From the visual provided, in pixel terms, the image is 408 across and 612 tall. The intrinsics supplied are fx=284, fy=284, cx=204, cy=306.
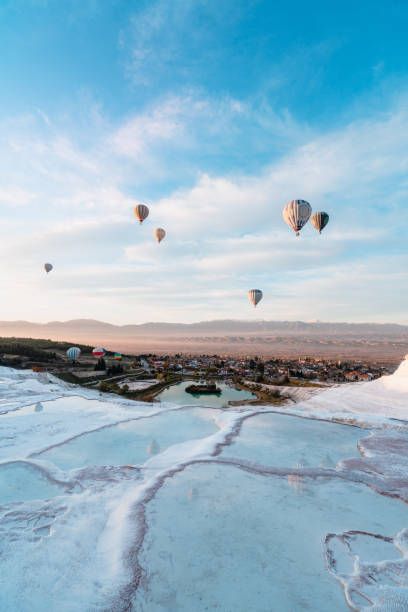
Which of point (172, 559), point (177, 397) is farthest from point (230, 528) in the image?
point (177, 397)

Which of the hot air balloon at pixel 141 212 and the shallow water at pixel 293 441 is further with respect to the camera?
the hot air balloon at pixel 141 212

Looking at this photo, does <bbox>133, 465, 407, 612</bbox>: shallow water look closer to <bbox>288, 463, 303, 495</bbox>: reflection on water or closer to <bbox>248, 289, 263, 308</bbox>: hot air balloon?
<bbox>288, 463, 303, 495</bbox>: reflection on water

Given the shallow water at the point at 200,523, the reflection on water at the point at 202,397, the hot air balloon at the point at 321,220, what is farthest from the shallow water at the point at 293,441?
the reflection on water at the point at 202,397

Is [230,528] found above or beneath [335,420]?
above

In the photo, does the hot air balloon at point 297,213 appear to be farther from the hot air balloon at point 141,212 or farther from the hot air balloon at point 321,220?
the hot air balloon at point 141,212

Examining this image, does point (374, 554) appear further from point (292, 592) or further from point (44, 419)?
point (44, 419)

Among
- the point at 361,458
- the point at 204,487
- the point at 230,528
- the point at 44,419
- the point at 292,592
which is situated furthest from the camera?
the point at 44,419

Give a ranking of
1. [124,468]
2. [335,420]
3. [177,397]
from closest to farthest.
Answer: [124,468] → [335,420] → [177,397]
